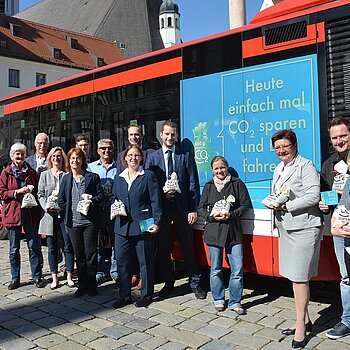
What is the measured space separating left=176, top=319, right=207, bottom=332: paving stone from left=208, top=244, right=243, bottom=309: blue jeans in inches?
15.4

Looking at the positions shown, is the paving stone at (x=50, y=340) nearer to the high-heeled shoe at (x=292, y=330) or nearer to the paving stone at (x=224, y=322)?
the paving stone at (x=224, y=322)

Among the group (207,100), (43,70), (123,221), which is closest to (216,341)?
(123,221)

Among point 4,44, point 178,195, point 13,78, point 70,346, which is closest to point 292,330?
point 178,195

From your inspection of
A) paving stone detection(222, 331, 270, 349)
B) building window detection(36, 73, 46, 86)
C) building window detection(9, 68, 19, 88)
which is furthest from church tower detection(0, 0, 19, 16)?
paving stone detection(222, 331, 270, 349)

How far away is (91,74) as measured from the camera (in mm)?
6633

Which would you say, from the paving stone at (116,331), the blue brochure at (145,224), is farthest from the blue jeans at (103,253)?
the paving stone at (116,331)

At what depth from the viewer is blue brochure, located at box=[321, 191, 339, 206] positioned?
3568mm

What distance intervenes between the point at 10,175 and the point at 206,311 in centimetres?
310

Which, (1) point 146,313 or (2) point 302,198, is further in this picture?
(1) point 146,313

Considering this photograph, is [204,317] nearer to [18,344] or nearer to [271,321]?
[271,321]

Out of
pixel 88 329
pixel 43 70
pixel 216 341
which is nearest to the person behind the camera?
pixel 216 341

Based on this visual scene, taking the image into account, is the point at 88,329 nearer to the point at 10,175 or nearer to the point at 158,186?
the point at 158,186

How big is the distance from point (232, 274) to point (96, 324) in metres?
1.46

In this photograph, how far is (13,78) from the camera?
40.4 metres
